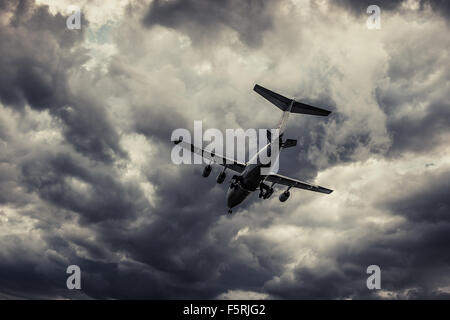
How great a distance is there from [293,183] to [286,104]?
13515 mm

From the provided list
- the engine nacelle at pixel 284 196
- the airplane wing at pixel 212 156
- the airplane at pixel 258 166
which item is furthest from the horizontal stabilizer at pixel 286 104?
the engine nacelle at pixel 284 196

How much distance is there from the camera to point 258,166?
4009 centimetres

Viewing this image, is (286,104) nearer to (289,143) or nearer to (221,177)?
(289,143)

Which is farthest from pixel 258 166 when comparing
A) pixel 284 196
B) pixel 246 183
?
pixel 284 196

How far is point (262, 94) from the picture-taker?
42.5 metres

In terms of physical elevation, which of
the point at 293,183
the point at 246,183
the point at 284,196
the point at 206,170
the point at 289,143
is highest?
the point at 289,143

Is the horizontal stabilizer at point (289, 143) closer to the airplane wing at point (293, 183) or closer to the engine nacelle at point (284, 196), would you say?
the airplane wing at point (293, 183)

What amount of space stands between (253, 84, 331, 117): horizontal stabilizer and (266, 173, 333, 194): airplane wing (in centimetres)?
994

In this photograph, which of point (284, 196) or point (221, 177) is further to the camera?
point (284, 196)

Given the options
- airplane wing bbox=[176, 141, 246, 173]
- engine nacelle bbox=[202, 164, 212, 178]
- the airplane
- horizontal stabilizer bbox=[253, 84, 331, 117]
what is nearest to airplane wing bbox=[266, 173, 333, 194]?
the airplane

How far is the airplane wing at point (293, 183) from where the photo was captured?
5016 cm
